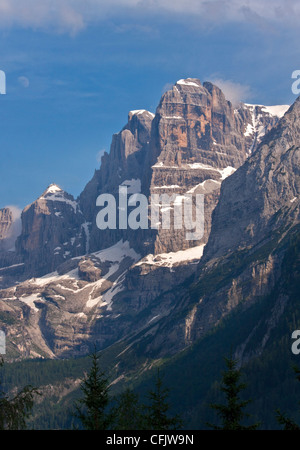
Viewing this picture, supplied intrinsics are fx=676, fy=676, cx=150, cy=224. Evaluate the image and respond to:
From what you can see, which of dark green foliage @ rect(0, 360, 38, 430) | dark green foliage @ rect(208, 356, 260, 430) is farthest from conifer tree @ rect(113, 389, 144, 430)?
dark green foliage @ rect(0, 360, 38, 430)

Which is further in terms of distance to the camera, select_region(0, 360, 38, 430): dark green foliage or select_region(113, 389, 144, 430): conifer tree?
select_region(113, 389, 144, 430): conifer tree

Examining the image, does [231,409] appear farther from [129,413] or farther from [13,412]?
[129,413]

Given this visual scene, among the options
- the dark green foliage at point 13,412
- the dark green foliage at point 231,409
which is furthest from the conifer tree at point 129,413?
the dark green foliage at point 13,412

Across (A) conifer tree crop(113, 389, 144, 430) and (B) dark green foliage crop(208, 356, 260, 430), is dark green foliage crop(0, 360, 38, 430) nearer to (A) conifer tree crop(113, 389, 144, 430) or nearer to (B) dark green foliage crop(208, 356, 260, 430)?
(B) dark green foliage crop(208, 356, 260, 430)

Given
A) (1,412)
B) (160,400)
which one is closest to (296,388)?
(160,400)

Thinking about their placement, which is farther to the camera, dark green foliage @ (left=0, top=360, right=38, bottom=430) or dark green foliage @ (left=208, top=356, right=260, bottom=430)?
dark green foliage @ (left=208, top=356, right=260, bottom=430)

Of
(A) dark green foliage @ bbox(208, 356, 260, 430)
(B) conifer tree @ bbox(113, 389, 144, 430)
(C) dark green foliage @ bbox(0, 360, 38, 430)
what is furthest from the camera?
(B) conifer tree @ bbox(113, 389, 144, 430)

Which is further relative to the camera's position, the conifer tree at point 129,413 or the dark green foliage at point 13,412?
the conifer tree at point 129,413

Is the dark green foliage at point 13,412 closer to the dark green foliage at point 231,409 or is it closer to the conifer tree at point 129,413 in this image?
the dark green foliage at point 231,409

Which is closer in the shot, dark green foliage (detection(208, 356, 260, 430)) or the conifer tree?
dark green foliage (detection(208, 356, 260, 430))

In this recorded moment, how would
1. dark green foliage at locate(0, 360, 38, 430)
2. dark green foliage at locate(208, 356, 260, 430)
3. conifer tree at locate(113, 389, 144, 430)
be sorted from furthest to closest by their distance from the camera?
conifer tree at locate(113, 389, 144, 430)
dark green foliage at locate(208, 356, 260, 430)
dark green foliage at locate(0, 360, 38, 430)
